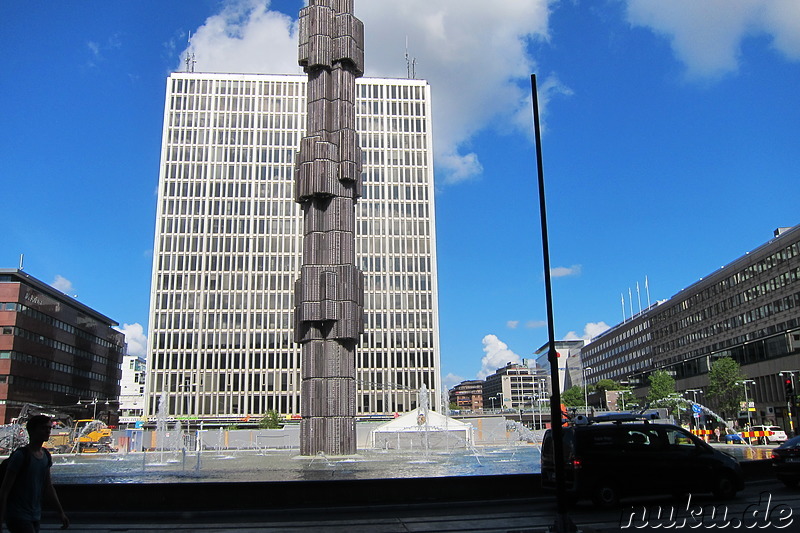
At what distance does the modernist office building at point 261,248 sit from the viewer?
10862cm

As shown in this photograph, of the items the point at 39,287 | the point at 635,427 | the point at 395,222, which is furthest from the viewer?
the point at 395,222

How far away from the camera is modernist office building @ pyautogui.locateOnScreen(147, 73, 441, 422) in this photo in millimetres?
108625

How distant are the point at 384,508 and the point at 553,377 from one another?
5527 millimetres

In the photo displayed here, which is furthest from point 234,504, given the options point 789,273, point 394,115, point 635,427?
point 394,115

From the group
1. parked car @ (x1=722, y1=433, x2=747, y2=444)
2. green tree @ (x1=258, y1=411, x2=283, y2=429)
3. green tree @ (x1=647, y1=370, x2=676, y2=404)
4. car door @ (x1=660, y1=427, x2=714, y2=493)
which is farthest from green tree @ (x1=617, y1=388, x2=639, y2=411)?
car door @ (x1=660, y1=427, x2=714, y2=493)

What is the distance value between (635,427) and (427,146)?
346 feet

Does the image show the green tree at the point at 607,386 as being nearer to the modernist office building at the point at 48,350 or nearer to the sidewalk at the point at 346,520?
the modernist office building at the point at 48,350

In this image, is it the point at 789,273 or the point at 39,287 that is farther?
the point at 39,287

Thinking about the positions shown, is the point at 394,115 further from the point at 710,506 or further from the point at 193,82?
the point at 710,506

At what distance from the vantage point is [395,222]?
116 meters

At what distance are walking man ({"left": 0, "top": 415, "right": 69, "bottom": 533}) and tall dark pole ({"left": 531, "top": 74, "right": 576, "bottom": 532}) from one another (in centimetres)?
713

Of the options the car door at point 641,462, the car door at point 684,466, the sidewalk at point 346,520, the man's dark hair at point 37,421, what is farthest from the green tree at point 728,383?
the man's dark hair at point 37,421

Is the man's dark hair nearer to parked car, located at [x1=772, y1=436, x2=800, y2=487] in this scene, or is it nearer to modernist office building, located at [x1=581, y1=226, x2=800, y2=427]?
parked car, located at [x1=772, y1=436, x2=800, y2=487]

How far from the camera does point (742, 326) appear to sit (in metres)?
93.1
